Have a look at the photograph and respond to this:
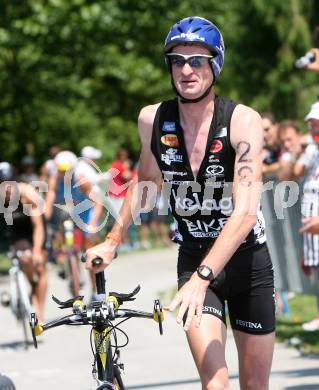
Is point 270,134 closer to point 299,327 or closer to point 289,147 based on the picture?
point 289,147

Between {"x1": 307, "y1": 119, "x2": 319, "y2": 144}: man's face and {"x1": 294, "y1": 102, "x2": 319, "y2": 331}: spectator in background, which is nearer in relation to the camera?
{"x1": 307, "y1": 119, "x2": 319, "y2": 144}: man's face

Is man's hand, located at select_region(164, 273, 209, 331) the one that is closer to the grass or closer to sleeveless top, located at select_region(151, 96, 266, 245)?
sleeveless top, located at select_region(151, 96, 266, 245)

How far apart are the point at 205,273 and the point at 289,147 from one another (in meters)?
6.94

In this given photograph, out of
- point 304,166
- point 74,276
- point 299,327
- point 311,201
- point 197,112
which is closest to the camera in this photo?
point 197,112

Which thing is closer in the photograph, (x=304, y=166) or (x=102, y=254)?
(x=102, y=254)

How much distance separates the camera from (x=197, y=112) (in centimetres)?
546

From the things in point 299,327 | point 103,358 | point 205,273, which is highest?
point 205,273

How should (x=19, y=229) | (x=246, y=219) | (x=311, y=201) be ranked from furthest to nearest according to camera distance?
(x=19, y=229) < (x=311, y=201) < (x=246, y=219)

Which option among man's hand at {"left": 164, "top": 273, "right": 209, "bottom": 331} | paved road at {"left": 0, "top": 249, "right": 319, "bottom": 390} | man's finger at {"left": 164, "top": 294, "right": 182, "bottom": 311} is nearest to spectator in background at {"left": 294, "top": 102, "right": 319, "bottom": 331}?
paved road at {"left": 0, "top": 249, "right": 319, "bottom": 390}

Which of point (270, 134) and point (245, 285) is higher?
point (270, 134)

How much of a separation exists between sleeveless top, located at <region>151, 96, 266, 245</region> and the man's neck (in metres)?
0.03

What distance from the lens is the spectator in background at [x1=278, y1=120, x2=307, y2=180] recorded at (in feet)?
36.1

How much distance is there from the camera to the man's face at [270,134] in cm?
1148

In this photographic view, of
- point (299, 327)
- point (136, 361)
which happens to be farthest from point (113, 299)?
point (299, 327)
